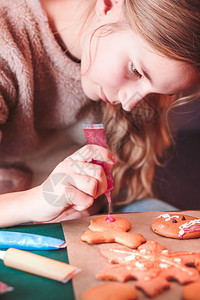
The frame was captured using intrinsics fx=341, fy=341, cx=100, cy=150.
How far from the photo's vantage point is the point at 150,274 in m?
0.49

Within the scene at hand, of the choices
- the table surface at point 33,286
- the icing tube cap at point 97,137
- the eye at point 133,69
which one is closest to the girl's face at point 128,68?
the eye at point 133,69

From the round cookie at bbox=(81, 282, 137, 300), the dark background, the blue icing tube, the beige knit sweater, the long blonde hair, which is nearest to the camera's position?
the round cookie at bbox=(81, 282, 137, 300)

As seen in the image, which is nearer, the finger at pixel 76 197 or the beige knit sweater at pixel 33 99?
the finger at pixel 76 197

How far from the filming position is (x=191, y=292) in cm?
45

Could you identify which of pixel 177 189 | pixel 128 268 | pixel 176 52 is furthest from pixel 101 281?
pixel 177 189

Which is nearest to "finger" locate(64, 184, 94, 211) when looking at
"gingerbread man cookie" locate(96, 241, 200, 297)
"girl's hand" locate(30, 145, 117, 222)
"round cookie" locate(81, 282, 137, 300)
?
"girl's hand" locate(30, 145, 117, 222)

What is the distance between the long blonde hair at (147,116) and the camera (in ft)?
2.25

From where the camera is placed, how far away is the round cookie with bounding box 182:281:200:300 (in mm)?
440

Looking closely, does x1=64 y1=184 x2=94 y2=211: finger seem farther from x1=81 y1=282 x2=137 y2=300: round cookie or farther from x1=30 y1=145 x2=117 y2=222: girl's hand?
x1=81 y1=282 x2=137 y2=300: round cookie

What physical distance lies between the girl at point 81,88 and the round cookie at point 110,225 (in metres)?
0.04

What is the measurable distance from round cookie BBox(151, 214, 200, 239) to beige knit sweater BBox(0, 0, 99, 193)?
37 centimetres

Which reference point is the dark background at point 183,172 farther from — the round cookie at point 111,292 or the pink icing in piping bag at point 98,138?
the round cookie at point 111,292

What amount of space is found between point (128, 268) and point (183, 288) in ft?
0.27

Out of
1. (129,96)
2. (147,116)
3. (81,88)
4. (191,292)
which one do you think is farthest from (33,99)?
(191,292)
